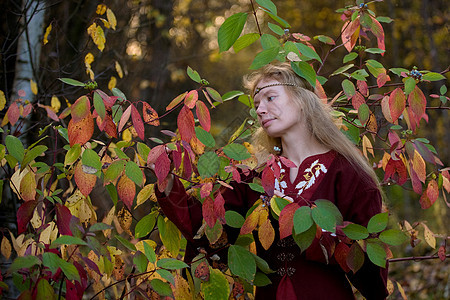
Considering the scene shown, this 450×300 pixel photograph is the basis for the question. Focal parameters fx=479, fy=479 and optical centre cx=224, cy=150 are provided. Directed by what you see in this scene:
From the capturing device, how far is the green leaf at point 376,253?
4.44 ft

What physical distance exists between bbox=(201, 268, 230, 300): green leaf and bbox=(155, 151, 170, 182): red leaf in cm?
37

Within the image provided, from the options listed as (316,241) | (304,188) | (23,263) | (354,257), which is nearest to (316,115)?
(304,188)

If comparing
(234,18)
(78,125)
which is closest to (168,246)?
(78,125)

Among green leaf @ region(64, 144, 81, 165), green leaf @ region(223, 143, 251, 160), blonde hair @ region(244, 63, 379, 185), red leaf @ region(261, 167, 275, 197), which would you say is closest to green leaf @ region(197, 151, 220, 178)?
green leaf @ region(223, 143, 251, 160)

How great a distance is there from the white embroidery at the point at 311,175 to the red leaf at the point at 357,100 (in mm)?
273

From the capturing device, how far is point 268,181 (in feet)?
4.50

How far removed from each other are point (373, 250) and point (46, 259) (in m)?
0.88

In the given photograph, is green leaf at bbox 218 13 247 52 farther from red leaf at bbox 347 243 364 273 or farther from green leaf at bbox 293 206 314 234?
red leaf at bbox 347 243 364 273

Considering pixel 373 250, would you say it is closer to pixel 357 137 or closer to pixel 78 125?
pixel 357 137

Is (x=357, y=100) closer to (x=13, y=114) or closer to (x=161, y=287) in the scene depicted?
(x=161, y=287)

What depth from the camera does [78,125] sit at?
133cm

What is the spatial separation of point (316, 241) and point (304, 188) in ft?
0.78

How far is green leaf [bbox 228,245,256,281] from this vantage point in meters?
1.44

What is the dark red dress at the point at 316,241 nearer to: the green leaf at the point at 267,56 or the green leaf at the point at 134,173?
the green leaf at the point at 134,173
